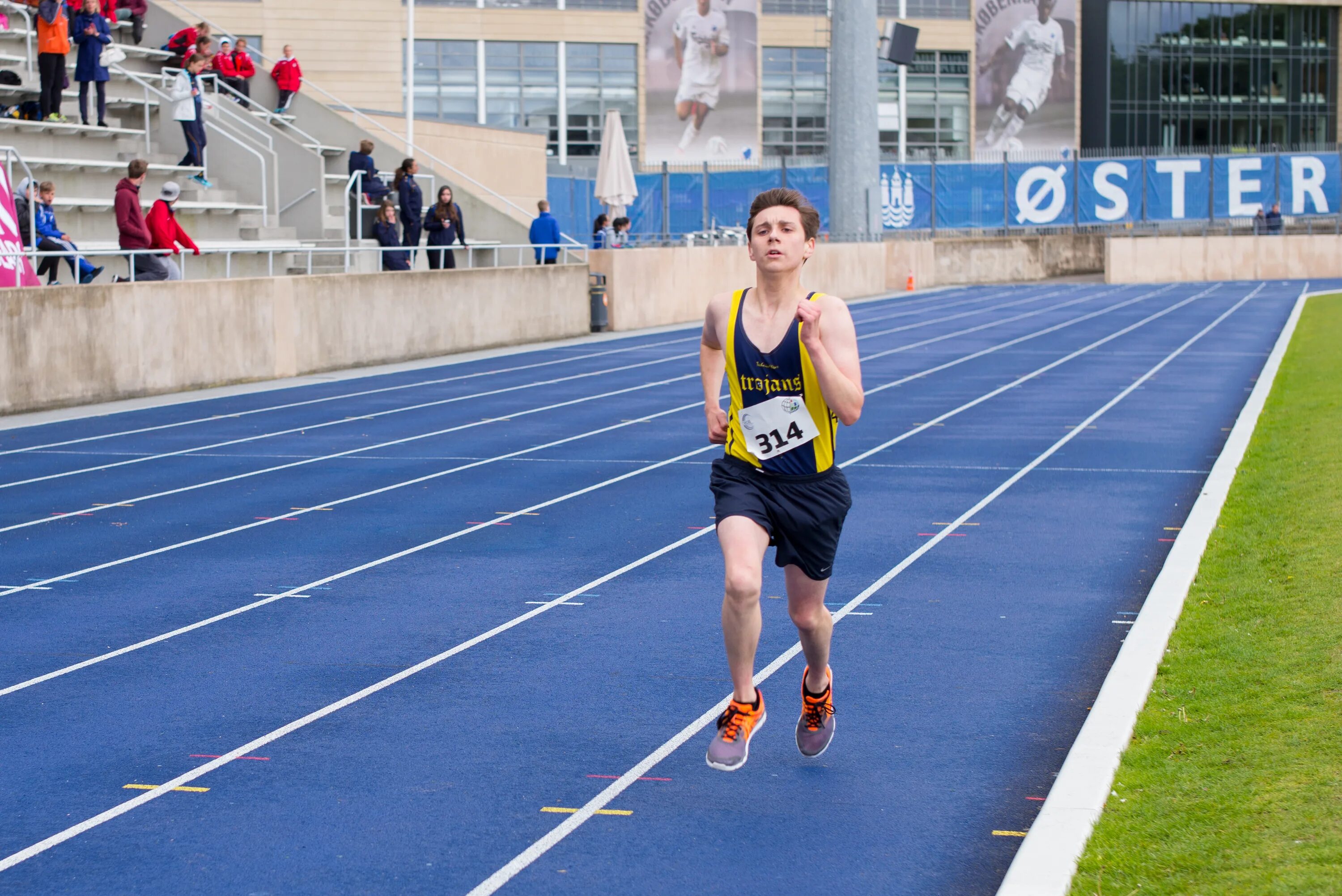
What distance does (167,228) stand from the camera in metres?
19.7

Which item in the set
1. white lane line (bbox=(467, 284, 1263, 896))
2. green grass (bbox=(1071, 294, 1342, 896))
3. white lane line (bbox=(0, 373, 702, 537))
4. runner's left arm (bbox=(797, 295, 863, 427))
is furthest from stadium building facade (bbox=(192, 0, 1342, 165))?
runner's left arm (bbox=(797, 295, 863, 427))

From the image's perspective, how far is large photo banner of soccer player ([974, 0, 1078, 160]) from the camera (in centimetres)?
7231

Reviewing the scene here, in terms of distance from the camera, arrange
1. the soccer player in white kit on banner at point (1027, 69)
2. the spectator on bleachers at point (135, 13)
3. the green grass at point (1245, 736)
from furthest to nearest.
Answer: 1. the soccer player in white kit on banner at point (1027, 69)
2. the spectator on bleachers at point (135, 13)
3. the green grass at point (1245, 736)

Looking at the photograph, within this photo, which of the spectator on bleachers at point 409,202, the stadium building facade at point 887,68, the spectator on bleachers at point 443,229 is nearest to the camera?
the spectator on bleachers at point 409,202

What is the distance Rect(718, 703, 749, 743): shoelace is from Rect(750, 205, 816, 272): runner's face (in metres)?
1.42

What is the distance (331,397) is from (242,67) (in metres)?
12.6

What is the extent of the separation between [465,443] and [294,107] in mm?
18982

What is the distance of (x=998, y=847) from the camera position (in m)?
4.98

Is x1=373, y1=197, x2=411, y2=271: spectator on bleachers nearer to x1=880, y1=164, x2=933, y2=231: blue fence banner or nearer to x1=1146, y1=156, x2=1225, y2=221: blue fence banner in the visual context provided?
x1=880, y1=164, x2=933, y2=231: blue fence banner

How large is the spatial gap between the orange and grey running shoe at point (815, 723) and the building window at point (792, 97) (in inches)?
2551

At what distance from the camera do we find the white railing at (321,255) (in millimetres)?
18625

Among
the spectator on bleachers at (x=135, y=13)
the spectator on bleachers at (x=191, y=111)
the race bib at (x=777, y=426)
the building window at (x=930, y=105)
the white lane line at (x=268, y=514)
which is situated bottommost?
the white lane line at (x=268, y=514)

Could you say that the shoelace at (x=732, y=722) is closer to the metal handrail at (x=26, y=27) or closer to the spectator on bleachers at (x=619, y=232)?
the metal handrail at (x=26, y=27)

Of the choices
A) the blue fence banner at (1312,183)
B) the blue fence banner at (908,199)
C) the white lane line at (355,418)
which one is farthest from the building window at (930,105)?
the white lane line at (355,418)
